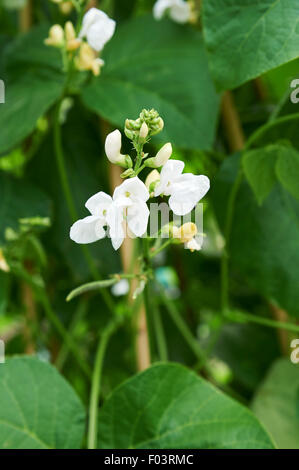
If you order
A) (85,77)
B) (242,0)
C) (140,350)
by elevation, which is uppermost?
(85,77)

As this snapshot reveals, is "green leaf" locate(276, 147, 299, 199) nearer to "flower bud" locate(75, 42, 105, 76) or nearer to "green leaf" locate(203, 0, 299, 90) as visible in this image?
"green leaf" locate(203, 0, 299, 90)

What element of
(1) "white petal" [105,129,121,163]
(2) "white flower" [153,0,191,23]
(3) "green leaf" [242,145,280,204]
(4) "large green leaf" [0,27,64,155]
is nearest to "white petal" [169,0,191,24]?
(2) "white flower" [153,0,191,23]

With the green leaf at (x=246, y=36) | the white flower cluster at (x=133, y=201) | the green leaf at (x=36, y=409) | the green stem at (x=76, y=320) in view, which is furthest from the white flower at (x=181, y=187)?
the green stem at (x=76, y=320)

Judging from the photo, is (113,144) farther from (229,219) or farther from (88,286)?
→ (229,219)

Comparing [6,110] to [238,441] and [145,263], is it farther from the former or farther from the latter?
[238,441]

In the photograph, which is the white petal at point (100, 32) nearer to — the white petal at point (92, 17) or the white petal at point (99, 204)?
the white petal at point (92, 17)

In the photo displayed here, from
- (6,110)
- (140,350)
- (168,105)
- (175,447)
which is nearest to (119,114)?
(168,105)

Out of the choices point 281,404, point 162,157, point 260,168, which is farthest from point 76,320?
point 162,157
